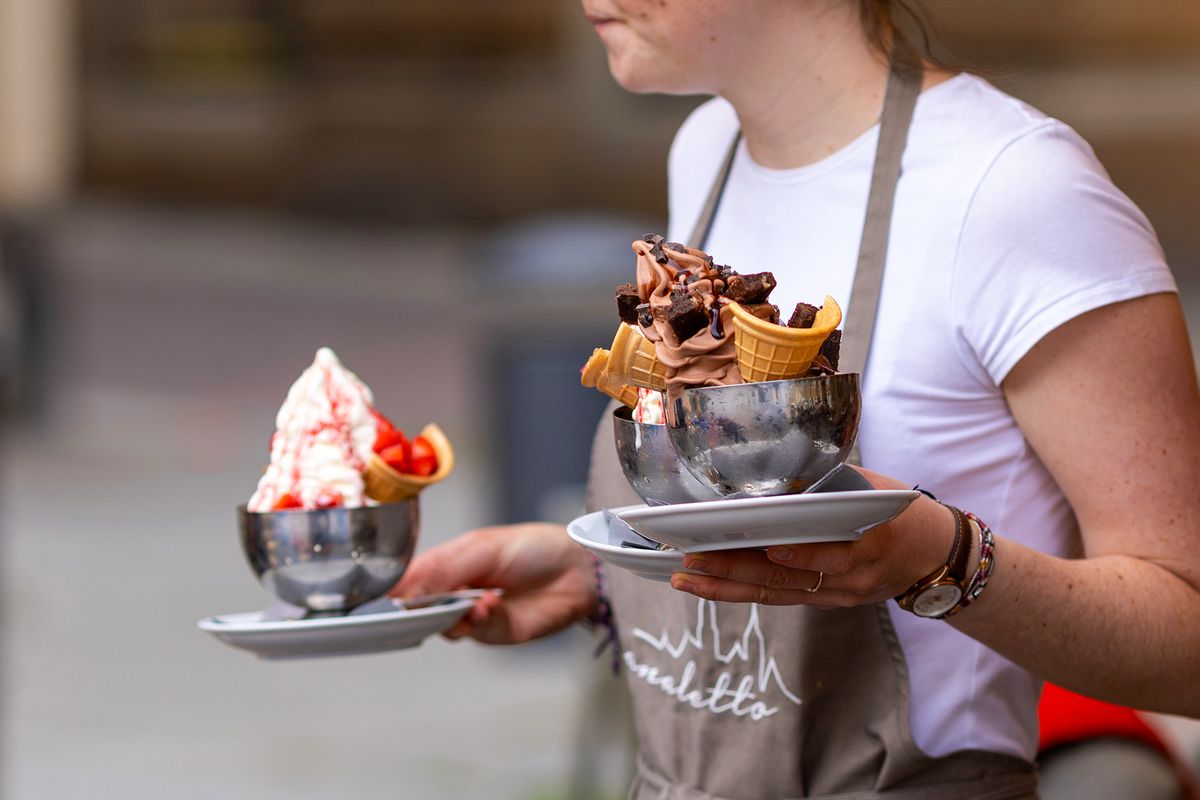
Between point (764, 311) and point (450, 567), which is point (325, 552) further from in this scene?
point (764, 311)

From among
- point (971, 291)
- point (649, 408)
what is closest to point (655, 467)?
point (649, 408)

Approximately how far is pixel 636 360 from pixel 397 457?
53 cm

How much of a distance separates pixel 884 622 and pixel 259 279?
15999mm

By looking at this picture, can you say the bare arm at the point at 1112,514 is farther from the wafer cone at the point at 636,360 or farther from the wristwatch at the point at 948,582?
the wafer cone at the point at 636,360

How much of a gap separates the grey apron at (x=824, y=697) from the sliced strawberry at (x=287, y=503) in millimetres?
462

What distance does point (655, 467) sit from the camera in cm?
145

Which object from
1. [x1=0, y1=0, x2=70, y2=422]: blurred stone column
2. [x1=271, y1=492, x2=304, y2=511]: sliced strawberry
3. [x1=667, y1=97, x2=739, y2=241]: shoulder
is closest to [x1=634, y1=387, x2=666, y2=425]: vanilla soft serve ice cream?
[x1=271, y1=492, x2=304, y2=511]: sliced strawberry

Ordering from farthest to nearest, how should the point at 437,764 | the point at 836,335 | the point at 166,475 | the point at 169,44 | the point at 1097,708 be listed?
the point at 169,44
the point at 166,475
the point at 437,764
the point at 1097,708
the point at 836,335

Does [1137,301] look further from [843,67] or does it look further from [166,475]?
[166,475]

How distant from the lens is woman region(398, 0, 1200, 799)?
1.57m

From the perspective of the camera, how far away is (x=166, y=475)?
894 cm

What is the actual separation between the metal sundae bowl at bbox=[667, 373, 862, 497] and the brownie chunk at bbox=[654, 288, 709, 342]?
0.06 meters

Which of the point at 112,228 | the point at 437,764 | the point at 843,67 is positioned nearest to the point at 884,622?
the point at 843,67

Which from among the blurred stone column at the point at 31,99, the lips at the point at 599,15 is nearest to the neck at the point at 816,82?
the lips at the point at 599,15
